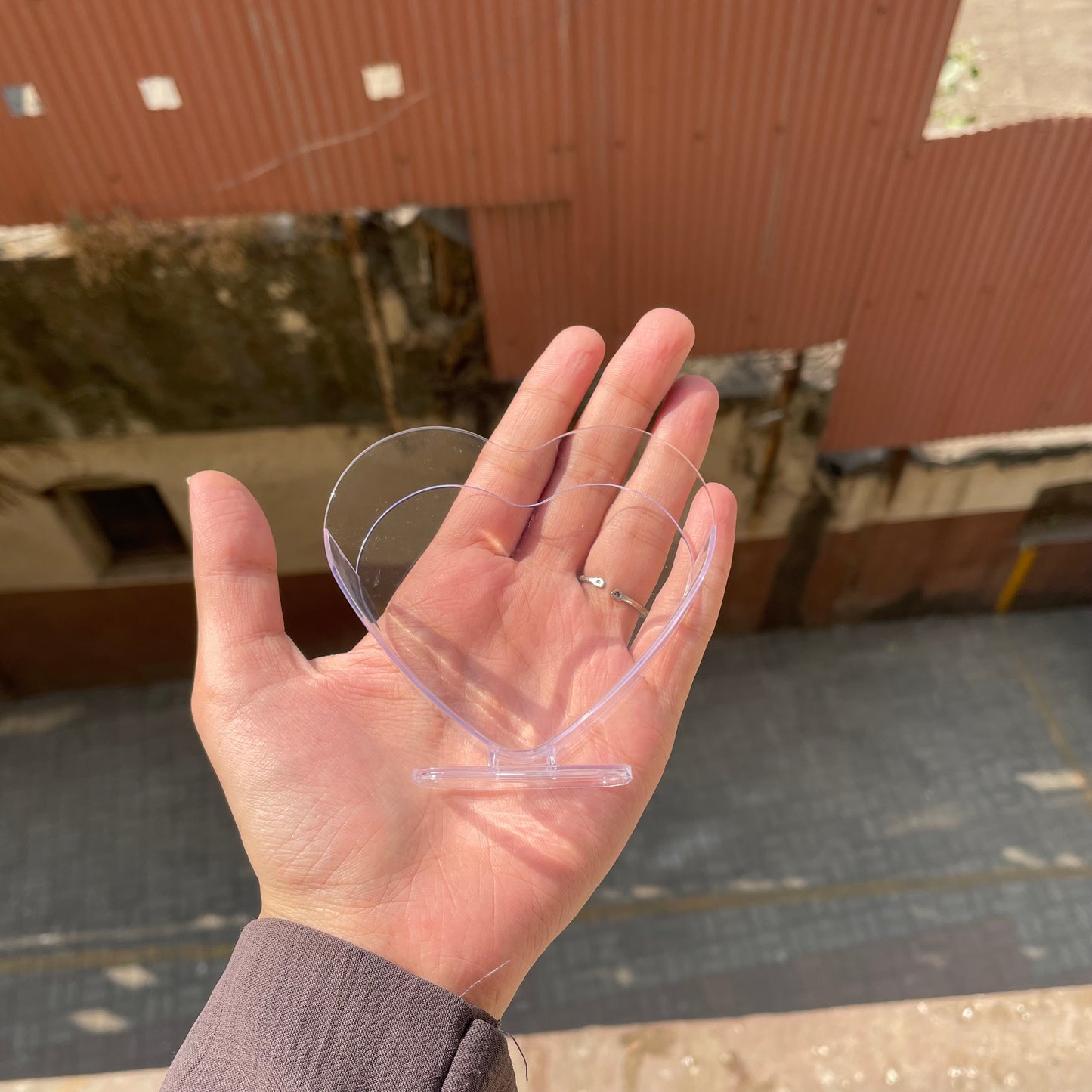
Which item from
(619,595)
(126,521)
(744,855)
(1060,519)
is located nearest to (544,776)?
(619,595)

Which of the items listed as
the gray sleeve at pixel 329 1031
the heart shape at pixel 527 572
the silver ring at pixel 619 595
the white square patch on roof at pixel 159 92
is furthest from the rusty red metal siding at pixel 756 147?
the gray sleeve at pixel 329 1031

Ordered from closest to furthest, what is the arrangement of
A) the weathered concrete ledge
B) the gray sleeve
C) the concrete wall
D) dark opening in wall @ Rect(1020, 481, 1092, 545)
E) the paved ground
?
Answer: 1. the gray sleeve
2. the concrete wall
3. the weathered concrete ledge
4. the paved ground
5. dark opening in wall @ Rect(1020, 481, 1092, 545)

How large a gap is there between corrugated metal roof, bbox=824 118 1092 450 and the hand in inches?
85.0

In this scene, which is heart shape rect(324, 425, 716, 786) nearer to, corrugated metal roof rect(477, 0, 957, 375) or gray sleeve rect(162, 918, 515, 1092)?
gray sleeve rect(162, 918, 515, 1092)

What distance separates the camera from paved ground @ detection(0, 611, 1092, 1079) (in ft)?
11.6

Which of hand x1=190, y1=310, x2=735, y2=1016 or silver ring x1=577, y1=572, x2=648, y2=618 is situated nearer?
hand x1=190, y1=310, x2=735, y2=1016

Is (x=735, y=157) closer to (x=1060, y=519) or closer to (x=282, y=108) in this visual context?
(x=282, y=108)

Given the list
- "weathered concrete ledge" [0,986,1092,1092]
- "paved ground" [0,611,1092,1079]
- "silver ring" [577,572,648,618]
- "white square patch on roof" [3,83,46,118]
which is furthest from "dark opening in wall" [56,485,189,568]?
"silver ring" [577,572,648,618]

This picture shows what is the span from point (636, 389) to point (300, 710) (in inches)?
54.9

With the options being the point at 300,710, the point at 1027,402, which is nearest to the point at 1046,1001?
the point at 1027,402

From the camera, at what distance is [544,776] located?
2.11 metres

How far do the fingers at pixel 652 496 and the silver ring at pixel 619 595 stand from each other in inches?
0.6

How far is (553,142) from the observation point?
260cm

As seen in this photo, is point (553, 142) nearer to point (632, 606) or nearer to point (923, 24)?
point (923, 24)
